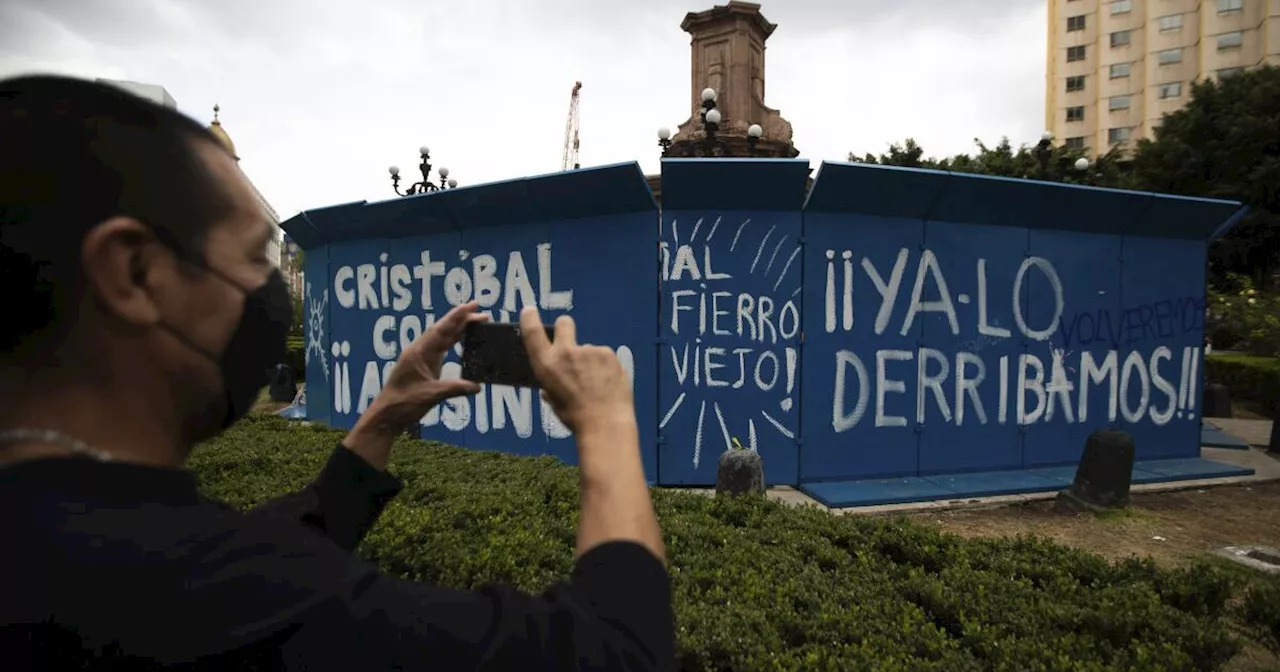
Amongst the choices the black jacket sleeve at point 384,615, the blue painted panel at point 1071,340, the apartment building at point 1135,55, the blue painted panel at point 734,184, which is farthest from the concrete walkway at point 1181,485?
the apartment building at point 1135,55

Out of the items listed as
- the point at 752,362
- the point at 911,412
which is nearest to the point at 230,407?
the point at 752,362

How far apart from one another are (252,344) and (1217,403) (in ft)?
54.5

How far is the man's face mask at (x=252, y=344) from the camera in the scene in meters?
1.10

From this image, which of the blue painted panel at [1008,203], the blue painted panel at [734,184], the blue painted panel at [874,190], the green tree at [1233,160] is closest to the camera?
the blue painted panel at [734,184]

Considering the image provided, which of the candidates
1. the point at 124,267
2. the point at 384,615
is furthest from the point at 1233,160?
the point at 124,267

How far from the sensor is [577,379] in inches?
44.8

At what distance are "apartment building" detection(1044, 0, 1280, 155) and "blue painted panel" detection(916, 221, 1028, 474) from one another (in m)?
49.8

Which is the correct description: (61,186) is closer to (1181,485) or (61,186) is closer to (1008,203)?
(1008,203)

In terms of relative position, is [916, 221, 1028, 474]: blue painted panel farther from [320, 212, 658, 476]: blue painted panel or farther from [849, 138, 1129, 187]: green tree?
[849, 138, 1129, 187]: green tree

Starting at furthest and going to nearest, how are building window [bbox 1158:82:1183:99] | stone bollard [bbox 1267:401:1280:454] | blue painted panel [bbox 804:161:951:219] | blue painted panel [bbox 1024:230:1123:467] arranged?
building window [bbox 1158:82:1183:99], stone bollard [bbox 1267:401:1280:454], blue painted panel [bbox 1024:230:1123:467], blue painted panel [bbox 804:161:951:219]

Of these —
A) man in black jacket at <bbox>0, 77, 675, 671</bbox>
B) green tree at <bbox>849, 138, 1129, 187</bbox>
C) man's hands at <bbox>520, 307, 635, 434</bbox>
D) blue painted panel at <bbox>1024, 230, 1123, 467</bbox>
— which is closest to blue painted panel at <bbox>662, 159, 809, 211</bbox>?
blue painted panel at <bbox>1024, 230, 1123, 467</bbox>

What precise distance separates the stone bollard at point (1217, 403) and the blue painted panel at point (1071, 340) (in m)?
6.83

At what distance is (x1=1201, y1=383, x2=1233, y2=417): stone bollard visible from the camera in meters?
12.8

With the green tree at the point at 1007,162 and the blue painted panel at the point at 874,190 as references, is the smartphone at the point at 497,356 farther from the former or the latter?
the green tree at the point at 1007,162
